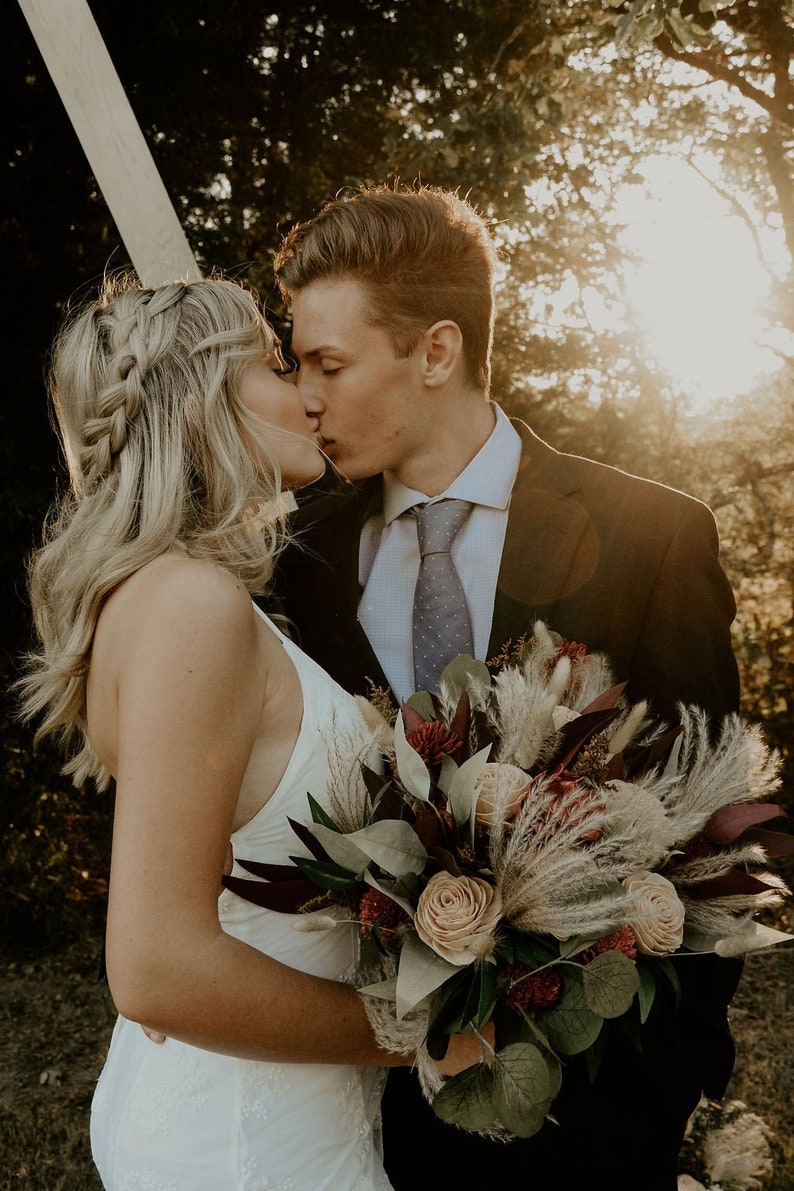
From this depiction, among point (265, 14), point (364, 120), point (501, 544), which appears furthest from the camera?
point (364, 120)

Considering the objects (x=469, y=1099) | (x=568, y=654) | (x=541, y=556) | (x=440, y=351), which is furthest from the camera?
(x=440, y=351)

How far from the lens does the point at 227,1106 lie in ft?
5.97

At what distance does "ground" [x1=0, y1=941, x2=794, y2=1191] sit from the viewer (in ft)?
11.5

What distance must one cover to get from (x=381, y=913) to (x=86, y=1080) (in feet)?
12.8

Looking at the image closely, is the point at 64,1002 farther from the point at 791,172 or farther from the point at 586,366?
the point at 791,172

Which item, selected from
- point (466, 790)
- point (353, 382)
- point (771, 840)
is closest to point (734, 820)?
point (771, 840)

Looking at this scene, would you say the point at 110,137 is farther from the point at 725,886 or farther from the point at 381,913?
the point at 725,886

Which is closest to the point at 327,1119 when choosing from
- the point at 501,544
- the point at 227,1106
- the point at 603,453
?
the point at 227,1106

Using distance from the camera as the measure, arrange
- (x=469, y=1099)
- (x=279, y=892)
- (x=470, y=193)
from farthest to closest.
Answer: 1. (x=470, y=193)
2. (x=279, y=892)
3. (x=469, y=1099)

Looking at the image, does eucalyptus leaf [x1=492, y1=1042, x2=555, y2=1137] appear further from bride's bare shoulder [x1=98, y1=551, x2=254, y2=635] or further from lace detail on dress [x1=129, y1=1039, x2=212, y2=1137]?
bride's bare shoulder [x1=98, y1=551, x2=254, y2=635]

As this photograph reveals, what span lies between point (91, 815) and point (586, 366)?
4129mm

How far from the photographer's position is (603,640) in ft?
8.02

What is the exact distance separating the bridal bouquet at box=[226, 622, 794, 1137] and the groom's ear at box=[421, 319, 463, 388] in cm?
137

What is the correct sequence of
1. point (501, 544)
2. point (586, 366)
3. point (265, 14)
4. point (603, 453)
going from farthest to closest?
point (586, 366) → point (603, 453) → point (265, 14) → point (501, 544)
